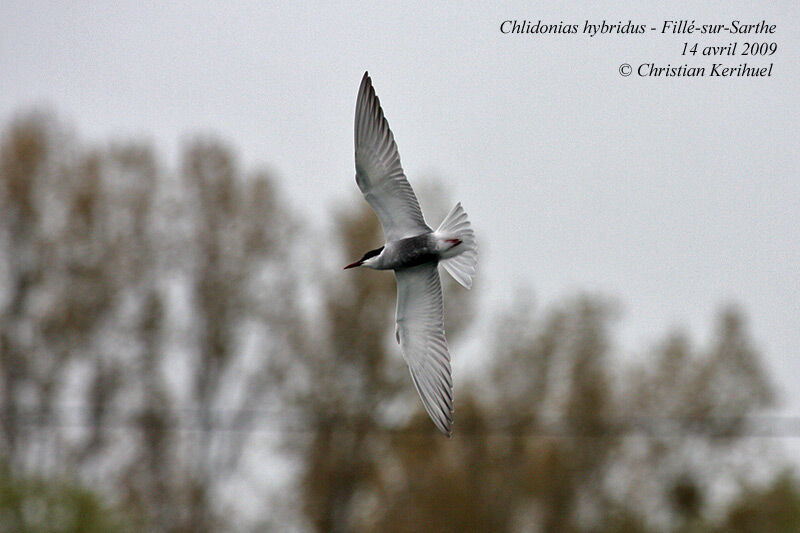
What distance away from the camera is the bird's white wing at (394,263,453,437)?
6008 mm

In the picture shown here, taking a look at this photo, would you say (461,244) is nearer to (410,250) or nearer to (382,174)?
(410,250)

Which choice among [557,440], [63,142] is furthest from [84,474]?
[557,440]

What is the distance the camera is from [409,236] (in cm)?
A: 596

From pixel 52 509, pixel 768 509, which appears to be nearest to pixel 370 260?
pixel 52 509

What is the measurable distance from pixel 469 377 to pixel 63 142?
9487 mm

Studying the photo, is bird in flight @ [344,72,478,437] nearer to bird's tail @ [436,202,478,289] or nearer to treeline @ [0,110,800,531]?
bird's tail @ [436,202,478,289]

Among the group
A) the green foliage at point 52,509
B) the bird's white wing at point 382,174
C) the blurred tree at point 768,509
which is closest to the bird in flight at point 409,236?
the bird's white wing at point 382,174

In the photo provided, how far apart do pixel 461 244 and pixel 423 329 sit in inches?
25.8

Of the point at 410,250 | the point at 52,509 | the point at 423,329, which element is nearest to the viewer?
the point at 410,250

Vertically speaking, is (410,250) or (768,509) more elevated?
(410,250)

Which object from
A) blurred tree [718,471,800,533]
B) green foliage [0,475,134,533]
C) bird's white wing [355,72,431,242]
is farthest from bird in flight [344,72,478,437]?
blurred tree [718,471,800,533]

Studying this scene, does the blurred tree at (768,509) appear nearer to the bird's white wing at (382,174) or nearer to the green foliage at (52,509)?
the green foliage at (52,509)

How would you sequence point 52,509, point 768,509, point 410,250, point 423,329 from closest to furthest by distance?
1. point 410,250
2. point 423,329
3. point 52,509
4. point 768,509

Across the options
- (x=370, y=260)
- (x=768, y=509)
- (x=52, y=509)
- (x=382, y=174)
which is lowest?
(x=52, y=509)
